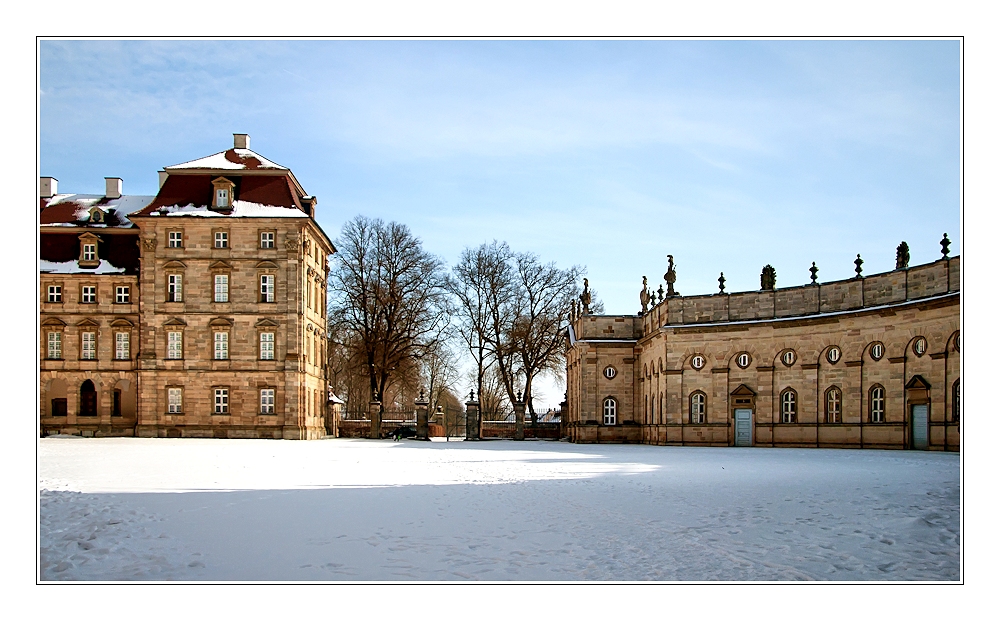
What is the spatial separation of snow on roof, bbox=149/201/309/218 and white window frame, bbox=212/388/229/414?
381 inches

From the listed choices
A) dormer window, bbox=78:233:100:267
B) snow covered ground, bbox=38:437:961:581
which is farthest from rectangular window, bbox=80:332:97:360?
snow covered ground, bbox=38:437:961:581

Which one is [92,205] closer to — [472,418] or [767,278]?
[472,418]

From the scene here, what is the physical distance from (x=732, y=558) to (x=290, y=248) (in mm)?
44108

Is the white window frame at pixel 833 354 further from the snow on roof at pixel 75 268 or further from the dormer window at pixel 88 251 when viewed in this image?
the dormer window at pixel 88 251

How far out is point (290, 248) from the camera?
51.8 meters

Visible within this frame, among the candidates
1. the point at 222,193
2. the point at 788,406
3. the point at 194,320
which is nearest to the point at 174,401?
the point at 194,320

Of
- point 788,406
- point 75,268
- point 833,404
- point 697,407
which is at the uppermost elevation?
point 75,268

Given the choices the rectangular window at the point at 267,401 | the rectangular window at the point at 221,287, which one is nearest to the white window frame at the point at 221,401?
the rectangular window at the point at 267,401

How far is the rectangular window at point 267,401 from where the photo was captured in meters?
51.6

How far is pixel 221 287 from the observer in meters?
51.8

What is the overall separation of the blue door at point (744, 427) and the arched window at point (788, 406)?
65.0 inches

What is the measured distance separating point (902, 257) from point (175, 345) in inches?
1470

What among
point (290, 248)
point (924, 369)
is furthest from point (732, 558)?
point (290, 248)

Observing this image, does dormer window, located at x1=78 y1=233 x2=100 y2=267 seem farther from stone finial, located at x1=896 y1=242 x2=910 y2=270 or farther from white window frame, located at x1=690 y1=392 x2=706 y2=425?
stone finial, located at x1=896 y1=242 x2=910 y2=270
